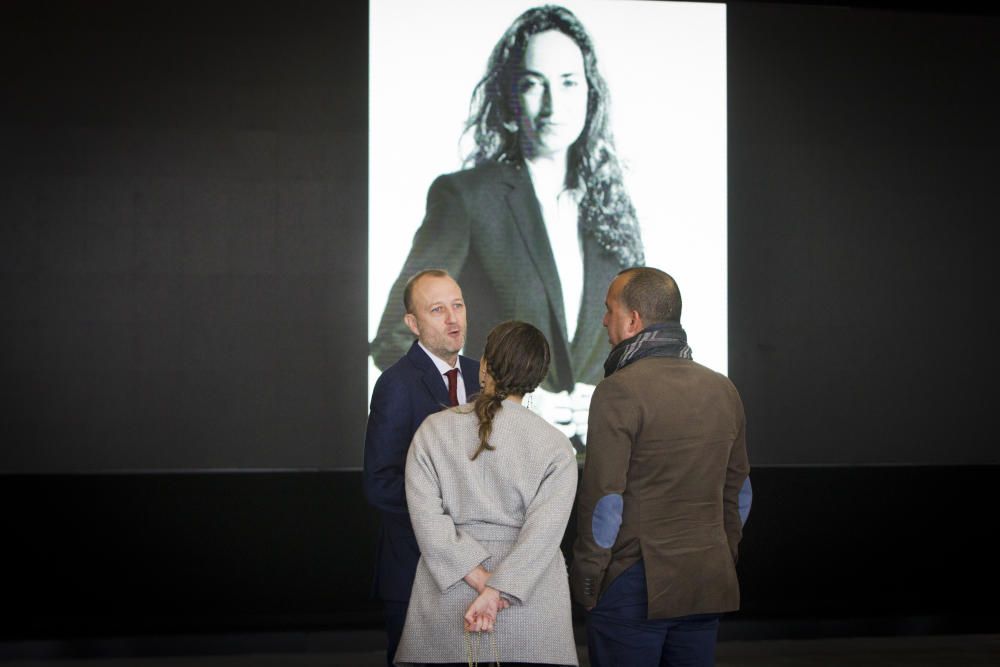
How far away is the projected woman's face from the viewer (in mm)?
4891

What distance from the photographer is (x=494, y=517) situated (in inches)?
77.9

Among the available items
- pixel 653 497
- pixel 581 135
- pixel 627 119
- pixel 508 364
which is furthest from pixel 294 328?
pixel 653 497

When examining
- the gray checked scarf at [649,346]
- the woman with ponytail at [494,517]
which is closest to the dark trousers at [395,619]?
the woman with ponytail at [494,517]

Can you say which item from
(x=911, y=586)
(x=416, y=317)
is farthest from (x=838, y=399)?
(x=416, y=317)

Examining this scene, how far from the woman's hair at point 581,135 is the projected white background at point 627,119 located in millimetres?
44

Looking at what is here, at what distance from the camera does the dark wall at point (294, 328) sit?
460 centimetres

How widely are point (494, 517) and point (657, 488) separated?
0.31 meters

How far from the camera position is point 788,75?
202 inches

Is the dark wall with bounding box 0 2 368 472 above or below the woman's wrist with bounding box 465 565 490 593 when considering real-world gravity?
above

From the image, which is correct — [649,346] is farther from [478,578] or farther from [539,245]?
[539,245]

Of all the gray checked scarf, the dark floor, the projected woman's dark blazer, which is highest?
the projected woman's dark blazer

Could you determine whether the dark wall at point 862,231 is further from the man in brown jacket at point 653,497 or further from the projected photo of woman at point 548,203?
the man in brown jacket at point 653,497

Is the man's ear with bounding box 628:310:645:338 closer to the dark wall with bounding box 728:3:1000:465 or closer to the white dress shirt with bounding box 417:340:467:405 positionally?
the white dress shirt with bounding box 417:340:467:405

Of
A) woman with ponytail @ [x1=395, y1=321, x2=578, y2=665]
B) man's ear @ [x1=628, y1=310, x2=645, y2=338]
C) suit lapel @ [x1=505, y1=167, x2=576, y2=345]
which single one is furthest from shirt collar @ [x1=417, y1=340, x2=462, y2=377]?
suit lapel @ [x1=505, y1=167, x2=576, y2=345]
